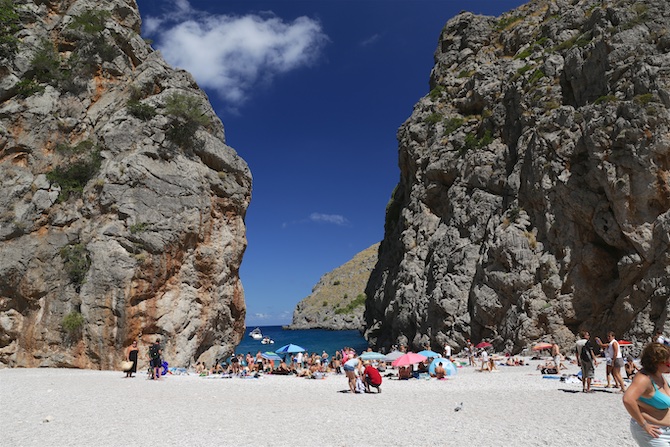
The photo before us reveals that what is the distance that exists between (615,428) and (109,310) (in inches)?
918

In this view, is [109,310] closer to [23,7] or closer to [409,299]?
[23,7]

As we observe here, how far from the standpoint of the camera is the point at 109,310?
2398 cm

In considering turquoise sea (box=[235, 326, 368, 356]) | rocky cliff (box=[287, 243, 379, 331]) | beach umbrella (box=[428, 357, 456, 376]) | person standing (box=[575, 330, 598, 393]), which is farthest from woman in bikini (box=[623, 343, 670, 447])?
rocky cliff (box=[287, 243, 379, 331])

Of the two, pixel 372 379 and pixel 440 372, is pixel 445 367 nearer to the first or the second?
pixel 440 372

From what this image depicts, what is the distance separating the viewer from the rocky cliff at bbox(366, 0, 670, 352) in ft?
99.7

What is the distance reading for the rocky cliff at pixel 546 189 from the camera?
99.7ft

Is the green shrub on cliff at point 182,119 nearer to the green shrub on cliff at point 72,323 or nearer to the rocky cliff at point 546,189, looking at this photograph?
the green shrub on cliff at point 72,323

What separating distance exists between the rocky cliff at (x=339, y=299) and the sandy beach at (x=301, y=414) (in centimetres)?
11853

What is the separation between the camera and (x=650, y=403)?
457 cm

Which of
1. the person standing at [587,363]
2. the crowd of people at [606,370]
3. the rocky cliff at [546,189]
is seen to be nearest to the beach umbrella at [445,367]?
the crowd of people at [606,370]

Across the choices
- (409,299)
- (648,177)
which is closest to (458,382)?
(648,177)

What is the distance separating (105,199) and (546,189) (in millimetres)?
32962

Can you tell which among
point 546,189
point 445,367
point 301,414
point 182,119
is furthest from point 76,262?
point 546,189

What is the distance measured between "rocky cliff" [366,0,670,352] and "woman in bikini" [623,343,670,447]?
91.4ft
